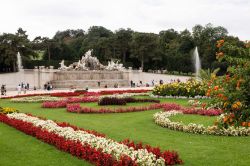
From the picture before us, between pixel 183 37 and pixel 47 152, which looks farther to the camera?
pixel 183 37

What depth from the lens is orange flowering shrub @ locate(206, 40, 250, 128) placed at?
16.9 feet

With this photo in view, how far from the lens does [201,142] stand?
969 centimetres

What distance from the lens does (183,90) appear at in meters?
23.8

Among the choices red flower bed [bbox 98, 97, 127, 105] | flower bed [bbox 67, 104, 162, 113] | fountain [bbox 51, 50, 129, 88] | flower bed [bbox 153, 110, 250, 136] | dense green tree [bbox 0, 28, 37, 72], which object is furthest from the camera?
dense green tree [bbox 0, 28, 37, 72]

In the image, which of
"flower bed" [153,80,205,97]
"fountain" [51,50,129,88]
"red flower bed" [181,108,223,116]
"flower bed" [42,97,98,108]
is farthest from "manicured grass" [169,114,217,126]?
"fountain" [51,50,129,88]

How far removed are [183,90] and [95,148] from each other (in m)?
16.2

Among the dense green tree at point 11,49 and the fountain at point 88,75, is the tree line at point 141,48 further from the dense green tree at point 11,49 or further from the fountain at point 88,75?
the fountain at point 88,75

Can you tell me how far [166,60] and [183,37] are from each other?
214 inches

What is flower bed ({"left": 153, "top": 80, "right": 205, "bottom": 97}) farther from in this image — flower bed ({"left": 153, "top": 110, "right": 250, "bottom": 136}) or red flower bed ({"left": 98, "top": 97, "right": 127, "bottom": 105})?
flower bed ({"left": 153, "top": 110, "right": 250, "bottom": 136})

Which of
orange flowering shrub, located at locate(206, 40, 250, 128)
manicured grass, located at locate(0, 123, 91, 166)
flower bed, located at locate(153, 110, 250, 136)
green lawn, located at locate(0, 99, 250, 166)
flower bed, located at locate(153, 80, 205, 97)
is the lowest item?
manicured grass, located at locate(0, 123, 91, 166)

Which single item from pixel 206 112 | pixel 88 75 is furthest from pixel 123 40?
pixel 206 112

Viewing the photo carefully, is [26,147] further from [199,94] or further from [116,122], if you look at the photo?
[199,94]

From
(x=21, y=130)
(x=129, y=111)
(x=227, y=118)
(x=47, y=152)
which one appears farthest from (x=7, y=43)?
(x=227, y=118)

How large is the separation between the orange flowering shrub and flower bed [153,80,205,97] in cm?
1747
